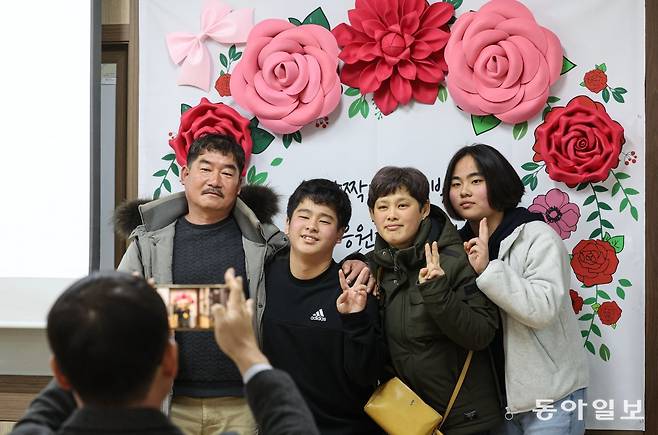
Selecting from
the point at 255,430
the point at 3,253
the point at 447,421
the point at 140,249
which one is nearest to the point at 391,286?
the point at 447,421

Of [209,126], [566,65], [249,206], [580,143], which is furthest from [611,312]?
[209,126]

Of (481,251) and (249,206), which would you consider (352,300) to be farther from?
(249,206)

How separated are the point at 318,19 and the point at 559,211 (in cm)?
114

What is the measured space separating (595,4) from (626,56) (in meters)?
0.22

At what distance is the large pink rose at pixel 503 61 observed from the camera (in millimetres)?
2479

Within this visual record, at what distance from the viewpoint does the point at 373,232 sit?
8.68ft

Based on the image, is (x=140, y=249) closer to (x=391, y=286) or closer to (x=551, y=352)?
(x=391, y=286)

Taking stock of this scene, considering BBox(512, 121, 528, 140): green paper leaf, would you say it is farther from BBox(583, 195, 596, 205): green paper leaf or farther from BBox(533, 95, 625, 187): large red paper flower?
BBox(583, 195, 596, 205): green paper leaf

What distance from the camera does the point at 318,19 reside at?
2.68 m

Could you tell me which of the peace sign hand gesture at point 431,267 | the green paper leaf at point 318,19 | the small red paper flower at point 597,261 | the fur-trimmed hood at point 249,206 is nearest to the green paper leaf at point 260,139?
the fur-trimmed hood at point 249,206

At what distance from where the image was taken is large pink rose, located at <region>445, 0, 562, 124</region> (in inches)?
97.6

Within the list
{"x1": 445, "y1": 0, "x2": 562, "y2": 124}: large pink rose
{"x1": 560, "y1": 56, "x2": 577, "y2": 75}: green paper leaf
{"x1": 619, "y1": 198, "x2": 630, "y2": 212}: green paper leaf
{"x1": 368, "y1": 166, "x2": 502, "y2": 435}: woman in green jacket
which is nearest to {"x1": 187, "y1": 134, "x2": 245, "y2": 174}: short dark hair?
{"x1": 368, "y1": 166, "x2": 502, "y2": 435}: woman in green jacket

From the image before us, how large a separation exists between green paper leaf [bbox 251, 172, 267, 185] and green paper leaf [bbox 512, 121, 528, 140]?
94cm

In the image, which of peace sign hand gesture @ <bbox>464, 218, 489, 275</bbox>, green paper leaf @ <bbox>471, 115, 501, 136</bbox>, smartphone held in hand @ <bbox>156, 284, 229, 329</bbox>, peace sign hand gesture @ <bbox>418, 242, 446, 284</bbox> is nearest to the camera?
smartphone held in hand @ <bbox>156, 284, 229, 329</bbox>
